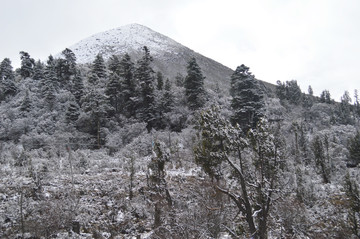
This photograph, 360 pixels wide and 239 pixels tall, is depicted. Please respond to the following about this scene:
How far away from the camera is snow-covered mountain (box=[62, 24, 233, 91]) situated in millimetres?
80688

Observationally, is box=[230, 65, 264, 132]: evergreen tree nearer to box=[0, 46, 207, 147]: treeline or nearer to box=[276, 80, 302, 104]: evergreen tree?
box=[0, 46, 207, 147]: treeline

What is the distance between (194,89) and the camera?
35594 millimetres

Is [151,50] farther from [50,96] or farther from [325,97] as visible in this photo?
[325,97]

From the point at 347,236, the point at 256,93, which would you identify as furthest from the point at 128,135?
the point at 347,236

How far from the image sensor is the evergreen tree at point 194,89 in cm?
3491

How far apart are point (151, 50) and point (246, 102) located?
70.5 metres

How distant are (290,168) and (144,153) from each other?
1452 centimetres

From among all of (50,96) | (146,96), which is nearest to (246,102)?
(146,96)

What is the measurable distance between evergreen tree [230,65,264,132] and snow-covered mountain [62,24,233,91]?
132 feet

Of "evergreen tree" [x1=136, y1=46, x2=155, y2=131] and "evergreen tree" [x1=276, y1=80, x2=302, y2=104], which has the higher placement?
"evergreen tree" [x1=276, y1=80, x2=302, y2=104]

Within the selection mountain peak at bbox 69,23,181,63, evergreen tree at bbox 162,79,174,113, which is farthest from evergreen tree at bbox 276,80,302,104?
evergreen tree at bbox 162,79,174,113

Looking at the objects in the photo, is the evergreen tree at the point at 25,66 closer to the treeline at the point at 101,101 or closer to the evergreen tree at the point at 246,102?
the treeline at the point at 101,101

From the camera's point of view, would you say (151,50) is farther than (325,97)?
Yes

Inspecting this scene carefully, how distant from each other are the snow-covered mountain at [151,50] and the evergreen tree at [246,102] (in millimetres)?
40170
